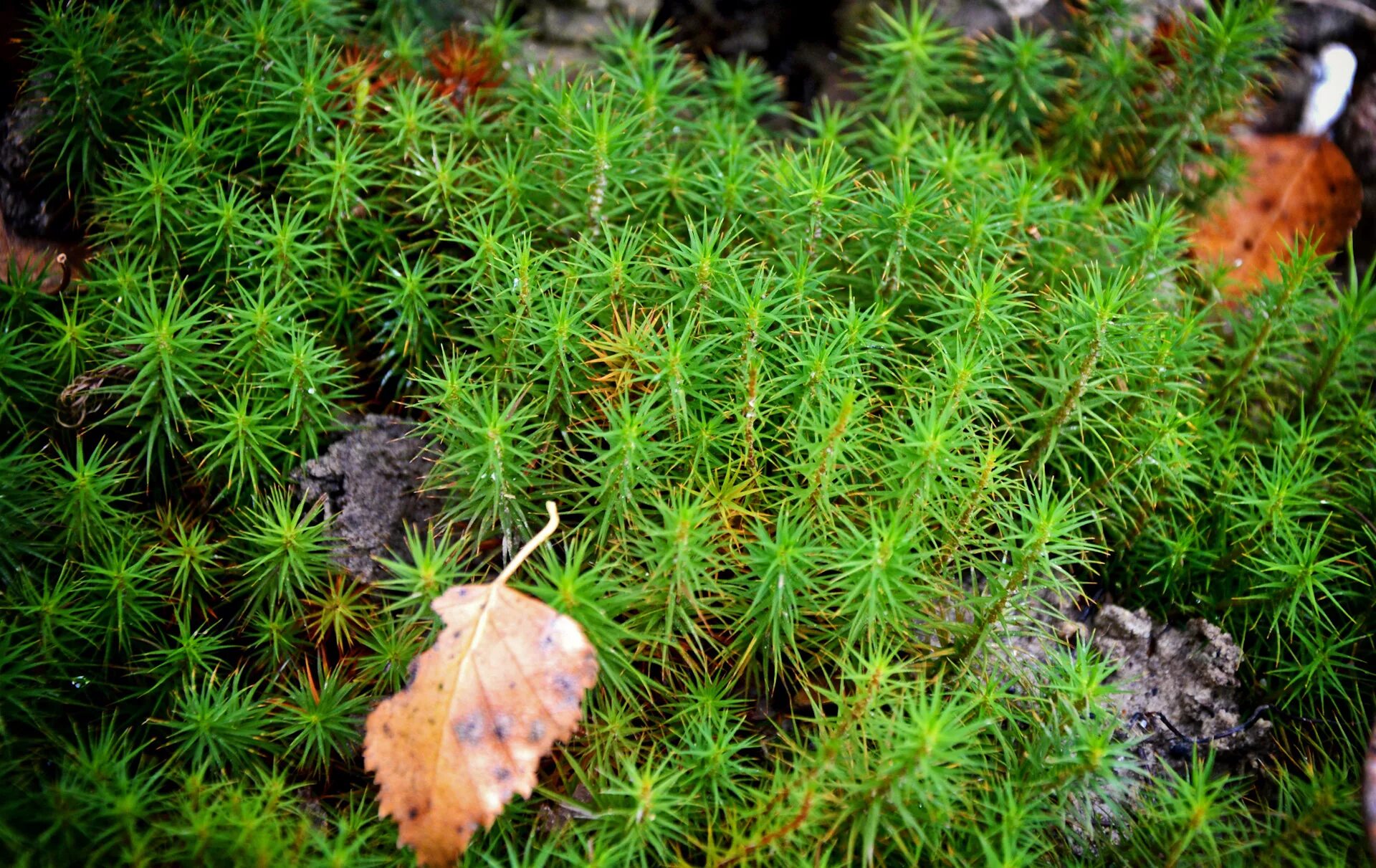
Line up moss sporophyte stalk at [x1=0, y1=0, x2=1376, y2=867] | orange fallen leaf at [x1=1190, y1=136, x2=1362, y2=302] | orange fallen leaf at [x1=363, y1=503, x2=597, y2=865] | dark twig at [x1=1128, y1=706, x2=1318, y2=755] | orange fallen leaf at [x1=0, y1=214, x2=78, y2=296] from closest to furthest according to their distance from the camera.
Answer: orange fallen leaf at [x1=363, y1=503, x2=597, y2=865], moss sporophyte stalk at [x1=0, y1=0, x2=1376, y2=867], dark twig at [x1=1128, y1=706, x2=1318, y2=755], orange fallen leaf at [x1=0, y1=214, x2=78, y2=296], orange fallen leaf at [x1=1190, y1=136, x2=1362, y2=302]

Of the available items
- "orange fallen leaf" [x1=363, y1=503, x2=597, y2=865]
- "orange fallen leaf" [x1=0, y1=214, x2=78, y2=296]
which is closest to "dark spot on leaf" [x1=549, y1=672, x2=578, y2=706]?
"orange fallen leaf" [x1=363, y1=503, x2=597, y2=865]

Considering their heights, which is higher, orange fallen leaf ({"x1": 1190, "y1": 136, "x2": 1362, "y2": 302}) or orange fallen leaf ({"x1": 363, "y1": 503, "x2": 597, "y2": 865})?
orange fallen leaf ({"x1": 1190, "y1": 136, "x2": 1362, "y2": 302})

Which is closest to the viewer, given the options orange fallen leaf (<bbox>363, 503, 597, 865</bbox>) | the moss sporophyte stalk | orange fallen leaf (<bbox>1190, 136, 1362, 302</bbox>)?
orange fallen leaf (<bbox>363, 503, 597, 865</bbox>)

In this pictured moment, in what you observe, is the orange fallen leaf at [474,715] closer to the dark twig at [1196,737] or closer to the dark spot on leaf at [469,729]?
the dark spot on leaf at [469,729]

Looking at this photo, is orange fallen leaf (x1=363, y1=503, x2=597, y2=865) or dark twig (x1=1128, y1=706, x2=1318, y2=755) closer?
orange fallen leaf (x1=363, y1=503, x2=597, y2=865)

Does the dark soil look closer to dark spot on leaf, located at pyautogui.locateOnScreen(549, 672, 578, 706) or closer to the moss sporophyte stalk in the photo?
the moss sporophyte stalk

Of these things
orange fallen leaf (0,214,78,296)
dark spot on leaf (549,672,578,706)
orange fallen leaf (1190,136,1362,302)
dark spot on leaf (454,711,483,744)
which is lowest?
orange fallen leaf (0,214,78,296)

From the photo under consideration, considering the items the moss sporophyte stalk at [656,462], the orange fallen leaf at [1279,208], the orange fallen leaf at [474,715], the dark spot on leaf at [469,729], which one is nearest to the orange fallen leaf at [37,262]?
the moss sporophyte stalk at [656,462]
